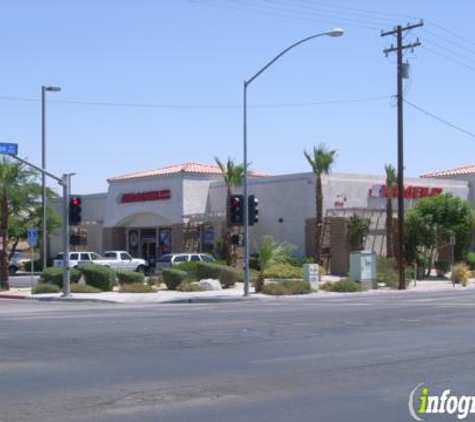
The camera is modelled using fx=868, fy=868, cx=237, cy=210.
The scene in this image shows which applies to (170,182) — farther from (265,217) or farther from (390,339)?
(390,339)

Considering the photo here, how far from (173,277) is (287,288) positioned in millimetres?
5904

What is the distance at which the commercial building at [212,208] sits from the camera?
52.3m

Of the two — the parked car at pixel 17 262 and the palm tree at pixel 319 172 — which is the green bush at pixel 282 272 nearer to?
the palm tree at pixel 319 172

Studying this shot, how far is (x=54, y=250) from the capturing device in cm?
6869

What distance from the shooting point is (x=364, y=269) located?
140 feet

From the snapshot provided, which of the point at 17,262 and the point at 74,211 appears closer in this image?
the point at 74,211

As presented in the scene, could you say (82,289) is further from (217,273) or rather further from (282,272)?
(282,272)

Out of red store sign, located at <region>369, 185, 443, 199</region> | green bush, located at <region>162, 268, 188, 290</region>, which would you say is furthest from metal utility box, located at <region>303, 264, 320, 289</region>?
red store sign, located at <region>369, 185, 443, 199</region>

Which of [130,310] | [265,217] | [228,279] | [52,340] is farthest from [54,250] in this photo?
[52,340]

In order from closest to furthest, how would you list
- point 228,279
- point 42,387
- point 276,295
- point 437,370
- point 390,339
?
point 42,387
point 437,370
point 390,339
point 276,295
point 228,279

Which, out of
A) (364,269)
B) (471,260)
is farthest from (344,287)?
(471,260)

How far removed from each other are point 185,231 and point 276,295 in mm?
19653

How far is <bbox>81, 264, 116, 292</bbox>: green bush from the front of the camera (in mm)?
40594

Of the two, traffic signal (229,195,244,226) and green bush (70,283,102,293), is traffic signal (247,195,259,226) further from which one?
green bush (70,283,102,293)
